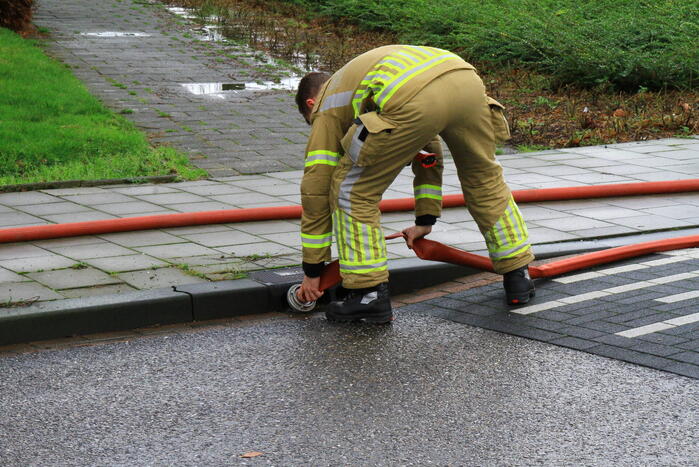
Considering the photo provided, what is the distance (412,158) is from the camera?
523cm

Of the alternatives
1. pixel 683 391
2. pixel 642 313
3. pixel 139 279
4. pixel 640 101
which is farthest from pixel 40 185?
pixel 640 101

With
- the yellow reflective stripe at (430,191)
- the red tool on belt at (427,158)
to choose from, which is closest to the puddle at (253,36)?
the yellow reflective stripe at (430,191)

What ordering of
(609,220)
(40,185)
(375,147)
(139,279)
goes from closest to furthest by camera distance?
(375,147) < (139,279) < (609,220) < (40,185)

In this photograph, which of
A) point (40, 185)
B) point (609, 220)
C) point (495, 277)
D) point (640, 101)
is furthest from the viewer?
point (640, 101)

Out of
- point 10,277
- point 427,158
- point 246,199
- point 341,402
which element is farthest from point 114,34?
point 341,402

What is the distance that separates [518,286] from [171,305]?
1.78m

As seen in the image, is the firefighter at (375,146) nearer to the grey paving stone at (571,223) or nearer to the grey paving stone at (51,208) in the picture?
the grey paving stone at (571,223)

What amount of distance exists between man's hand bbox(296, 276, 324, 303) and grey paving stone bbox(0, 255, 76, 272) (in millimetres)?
1404

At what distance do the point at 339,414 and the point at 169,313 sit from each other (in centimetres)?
153

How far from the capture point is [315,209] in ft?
16.9

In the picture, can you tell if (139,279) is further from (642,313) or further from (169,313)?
(642,313)

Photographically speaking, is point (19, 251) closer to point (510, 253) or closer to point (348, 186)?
point (348, 186)

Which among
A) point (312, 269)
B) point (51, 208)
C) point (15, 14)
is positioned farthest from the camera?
point (15, 14)

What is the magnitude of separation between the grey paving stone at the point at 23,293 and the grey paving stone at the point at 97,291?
71 millimetres
